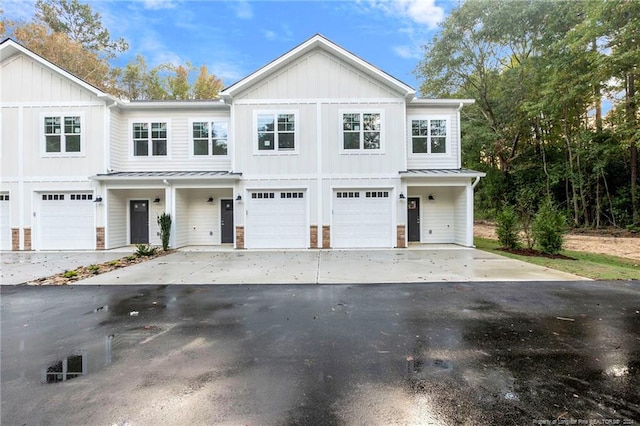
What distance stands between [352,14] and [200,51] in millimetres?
15586

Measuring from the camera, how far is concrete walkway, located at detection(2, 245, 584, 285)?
23.5ft

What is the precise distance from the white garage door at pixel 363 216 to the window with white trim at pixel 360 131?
1.78m

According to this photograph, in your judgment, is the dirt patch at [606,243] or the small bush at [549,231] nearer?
the small bush at [549,231]

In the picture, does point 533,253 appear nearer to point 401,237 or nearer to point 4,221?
point 401,237

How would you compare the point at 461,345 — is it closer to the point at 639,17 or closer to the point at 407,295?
the point at 407,295

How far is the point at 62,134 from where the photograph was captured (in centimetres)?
1285

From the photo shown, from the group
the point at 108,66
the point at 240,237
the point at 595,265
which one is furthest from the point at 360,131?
the point at 108,66

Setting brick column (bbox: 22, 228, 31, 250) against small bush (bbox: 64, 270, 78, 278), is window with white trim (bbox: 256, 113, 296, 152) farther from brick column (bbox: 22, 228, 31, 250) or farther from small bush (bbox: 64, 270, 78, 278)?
brick column (bbox: 22, 228, 31, 250)

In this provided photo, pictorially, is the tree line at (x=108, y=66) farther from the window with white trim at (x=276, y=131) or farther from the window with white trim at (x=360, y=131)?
the window with white trim at (x=360, y=131)

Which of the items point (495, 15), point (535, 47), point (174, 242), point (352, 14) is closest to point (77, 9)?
point (352, 14)

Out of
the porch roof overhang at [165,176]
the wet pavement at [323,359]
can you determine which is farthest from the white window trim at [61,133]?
the wet pavement at [323,359]

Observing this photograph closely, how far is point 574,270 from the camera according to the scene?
7.97 m

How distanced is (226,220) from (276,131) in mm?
4458

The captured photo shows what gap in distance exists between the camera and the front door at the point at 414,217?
14242 millimetres
